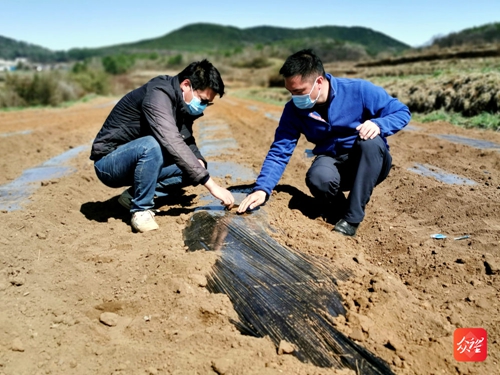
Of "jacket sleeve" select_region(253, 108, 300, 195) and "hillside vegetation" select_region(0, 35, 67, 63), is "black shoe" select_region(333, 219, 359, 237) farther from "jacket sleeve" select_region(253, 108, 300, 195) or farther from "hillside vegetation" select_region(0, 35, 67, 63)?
"hillside vegetation" select_region(0, 35, 67, 63)

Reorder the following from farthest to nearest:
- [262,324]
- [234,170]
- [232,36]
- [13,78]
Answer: [232,36]
[13,78]
[234,170]
[262,324]

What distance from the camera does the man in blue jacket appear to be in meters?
3.03

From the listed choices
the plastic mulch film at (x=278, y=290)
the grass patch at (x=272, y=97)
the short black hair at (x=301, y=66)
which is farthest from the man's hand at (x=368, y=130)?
the grass patch at (x=272, y=97)

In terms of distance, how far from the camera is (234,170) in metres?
4.96

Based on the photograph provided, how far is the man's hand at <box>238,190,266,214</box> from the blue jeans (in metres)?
0.70

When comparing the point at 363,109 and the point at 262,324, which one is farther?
the point at 363,109

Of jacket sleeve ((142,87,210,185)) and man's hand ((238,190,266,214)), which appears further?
man's hand ((238,190,266,214))

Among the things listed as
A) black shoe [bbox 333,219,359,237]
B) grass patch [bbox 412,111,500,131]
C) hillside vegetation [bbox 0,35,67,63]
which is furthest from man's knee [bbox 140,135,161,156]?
hillside vegetation [bbox 0,35,67,63]

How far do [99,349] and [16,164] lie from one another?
5.00m

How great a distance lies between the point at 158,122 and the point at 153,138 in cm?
24

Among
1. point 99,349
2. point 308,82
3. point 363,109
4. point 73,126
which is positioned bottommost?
point 73,126

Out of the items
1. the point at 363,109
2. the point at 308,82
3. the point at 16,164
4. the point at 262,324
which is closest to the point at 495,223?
the point at 363,109

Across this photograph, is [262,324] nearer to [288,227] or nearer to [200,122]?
[288,227]

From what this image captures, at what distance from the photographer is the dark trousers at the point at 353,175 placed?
3084 millimetres
